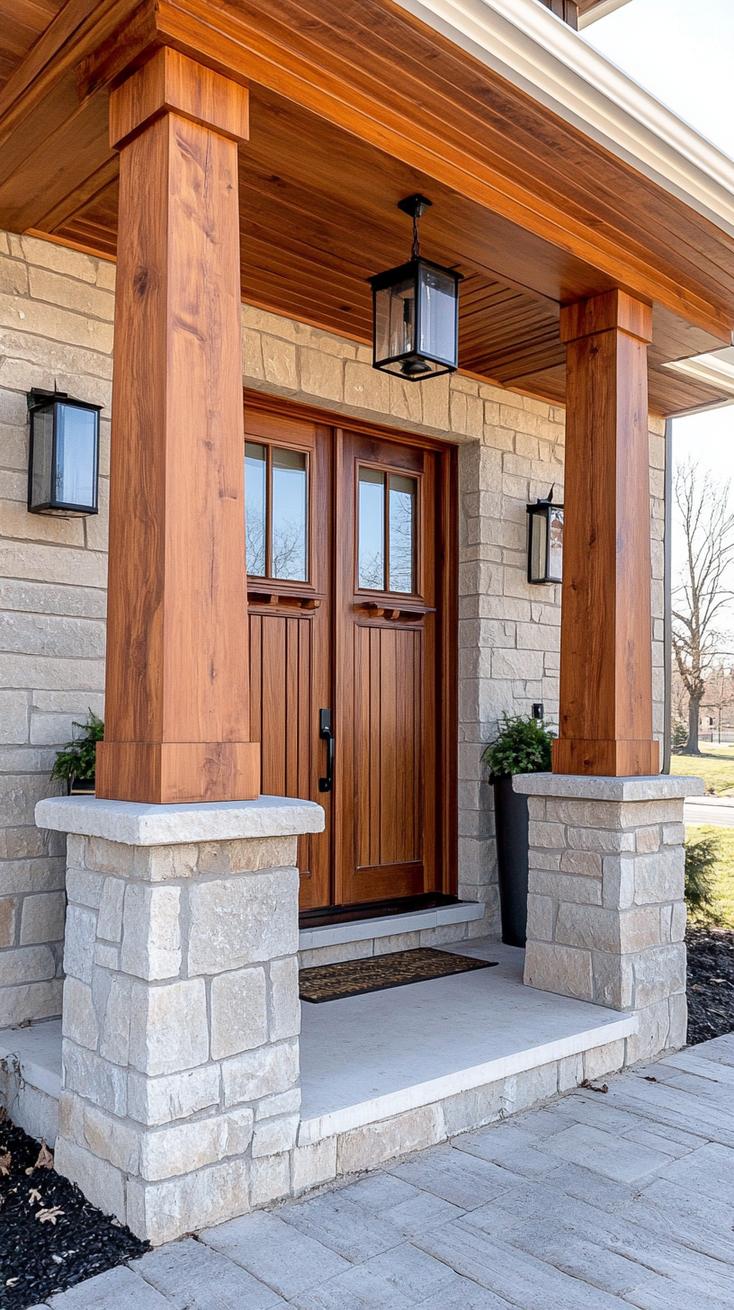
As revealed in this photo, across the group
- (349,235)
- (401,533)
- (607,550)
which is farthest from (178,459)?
(401,533)

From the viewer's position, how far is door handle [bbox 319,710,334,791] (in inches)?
168

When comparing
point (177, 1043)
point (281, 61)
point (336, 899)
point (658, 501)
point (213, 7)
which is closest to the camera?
point (177, 1043)

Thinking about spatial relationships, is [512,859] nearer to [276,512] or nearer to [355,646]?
[355,646]

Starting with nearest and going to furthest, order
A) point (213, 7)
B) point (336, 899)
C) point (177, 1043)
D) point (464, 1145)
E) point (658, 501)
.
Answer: point (177, 1043), point (213, 7), point (464, 1145), point (336, 899), point (658, 501)

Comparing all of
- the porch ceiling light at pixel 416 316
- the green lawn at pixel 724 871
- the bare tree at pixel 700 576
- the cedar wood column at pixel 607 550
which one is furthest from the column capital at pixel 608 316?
the bare tree at pixel 700 576

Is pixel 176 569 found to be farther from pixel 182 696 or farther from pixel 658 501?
pixel 658 501

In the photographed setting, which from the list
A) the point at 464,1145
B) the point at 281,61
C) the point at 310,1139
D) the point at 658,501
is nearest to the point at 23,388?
the point at 281,61

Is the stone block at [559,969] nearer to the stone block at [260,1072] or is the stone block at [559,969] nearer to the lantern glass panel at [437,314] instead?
the stone block at [260,1072]

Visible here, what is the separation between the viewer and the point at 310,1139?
2.34 metres

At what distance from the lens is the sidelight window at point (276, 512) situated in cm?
408

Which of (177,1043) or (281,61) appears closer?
(177,1043)

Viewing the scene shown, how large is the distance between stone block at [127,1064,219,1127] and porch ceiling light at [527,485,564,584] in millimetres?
3316

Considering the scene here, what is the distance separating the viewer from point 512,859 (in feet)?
14.4

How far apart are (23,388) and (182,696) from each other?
1.53m
